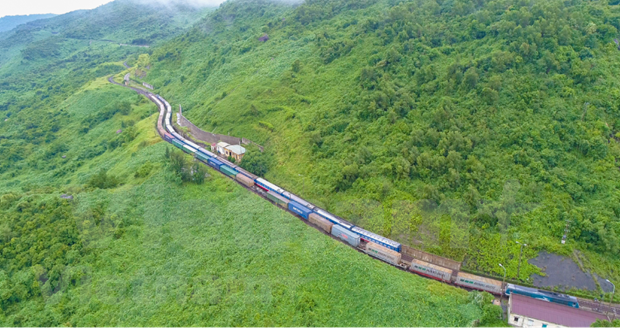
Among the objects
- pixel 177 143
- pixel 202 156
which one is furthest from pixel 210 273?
pixel 177 143

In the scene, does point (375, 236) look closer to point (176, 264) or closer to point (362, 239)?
point (362, 239)

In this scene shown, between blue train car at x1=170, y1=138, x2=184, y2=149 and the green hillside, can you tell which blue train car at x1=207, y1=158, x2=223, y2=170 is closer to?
the green hillside

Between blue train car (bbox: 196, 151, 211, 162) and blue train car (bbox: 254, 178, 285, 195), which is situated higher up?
blue train car (bbox: 196, 151, 211, 162)

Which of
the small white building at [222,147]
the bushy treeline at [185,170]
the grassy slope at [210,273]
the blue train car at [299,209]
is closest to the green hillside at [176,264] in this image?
the grassy slope at [210,273]

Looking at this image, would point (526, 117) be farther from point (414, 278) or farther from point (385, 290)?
point (385, 290)

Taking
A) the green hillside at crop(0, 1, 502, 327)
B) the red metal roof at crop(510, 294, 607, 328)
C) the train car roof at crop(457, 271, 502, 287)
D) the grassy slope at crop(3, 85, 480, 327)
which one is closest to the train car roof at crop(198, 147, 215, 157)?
the green hillside at crop(0, 1, 502, 327)

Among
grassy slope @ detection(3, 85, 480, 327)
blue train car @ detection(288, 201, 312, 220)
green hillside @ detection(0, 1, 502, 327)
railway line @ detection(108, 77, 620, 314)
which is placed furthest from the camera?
blue train car @ detection(288, 201, 312, 220)

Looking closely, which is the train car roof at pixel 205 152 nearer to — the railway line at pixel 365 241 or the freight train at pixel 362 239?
the railway line at pixel 365 241
